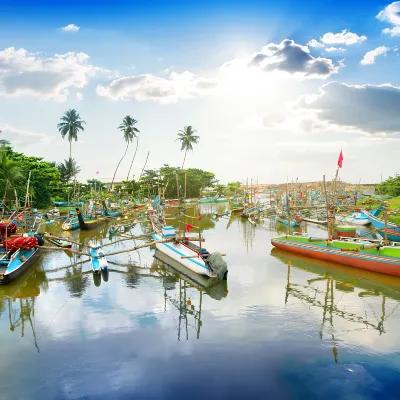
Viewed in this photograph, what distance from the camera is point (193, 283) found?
18250 mm

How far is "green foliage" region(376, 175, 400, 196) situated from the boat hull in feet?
195

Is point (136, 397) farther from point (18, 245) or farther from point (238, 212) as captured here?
point (238, 212)

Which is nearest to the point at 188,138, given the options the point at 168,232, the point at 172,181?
the point at 172,181

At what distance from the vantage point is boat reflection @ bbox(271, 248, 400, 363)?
13.3 m

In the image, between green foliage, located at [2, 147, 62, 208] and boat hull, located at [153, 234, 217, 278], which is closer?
boat hull, located at [153, 234, 217, 278]

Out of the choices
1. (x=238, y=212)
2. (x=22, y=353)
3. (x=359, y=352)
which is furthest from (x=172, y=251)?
(x=238, y=212)

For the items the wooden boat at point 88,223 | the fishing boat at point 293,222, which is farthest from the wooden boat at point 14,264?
the fishing boat at point 293,222

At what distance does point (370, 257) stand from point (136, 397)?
53.5 ft

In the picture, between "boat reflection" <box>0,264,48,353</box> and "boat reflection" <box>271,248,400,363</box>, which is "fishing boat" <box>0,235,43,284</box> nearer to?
"boat reflection" <box>0,264,48,353</box>

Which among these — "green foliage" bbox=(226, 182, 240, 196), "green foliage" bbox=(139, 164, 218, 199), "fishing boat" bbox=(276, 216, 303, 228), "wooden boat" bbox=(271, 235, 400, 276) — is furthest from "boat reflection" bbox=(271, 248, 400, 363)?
"green foliage" bbox=(226, 182, 240, 196)

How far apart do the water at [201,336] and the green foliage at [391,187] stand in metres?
55.1

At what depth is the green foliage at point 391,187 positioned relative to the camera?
66.9 metres

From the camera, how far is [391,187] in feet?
226

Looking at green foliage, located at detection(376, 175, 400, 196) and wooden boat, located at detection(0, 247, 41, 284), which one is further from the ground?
green foliage, located at detection(376, 175, 400, 196)
